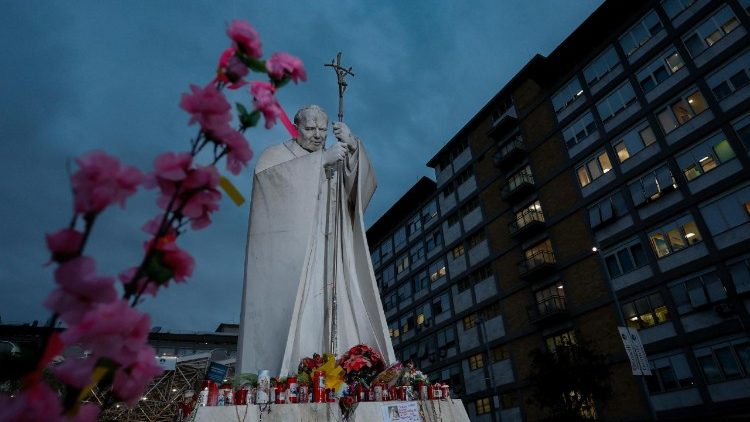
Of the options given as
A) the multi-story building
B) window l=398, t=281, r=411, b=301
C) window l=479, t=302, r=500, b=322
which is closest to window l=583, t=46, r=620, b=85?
the multi-story building

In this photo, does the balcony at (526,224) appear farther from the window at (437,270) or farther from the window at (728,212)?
the window at (728,212)

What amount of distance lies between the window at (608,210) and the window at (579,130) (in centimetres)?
441

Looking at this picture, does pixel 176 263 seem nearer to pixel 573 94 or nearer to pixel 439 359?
pixel 573 94

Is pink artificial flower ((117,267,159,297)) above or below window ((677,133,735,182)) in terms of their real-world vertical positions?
Answer: below

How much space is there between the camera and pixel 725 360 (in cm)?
1872

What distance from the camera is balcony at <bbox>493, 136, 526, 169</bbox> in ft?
102

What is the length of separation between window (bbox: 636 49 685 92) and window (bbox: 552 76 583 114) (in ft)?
12.9

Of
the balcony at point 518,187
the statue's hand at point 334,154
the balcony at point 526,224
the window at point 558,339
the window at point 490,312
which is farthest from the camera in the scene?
the window at point 490,312

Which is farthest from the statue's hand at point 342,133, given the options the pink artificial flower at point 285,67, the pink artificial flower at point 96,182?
the pink artificial flower at point 96,182

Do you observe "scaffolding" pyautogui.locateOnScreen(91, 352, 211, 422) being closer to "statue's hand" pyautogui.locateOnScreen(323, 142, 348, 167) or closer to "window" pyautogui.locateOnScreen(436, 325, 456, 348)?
"statue's hand" pyautogui.locateOnScreen(323, 142, 348, 167)

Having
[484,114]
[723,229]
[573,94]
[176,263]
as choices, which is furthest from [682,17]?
[176,263]

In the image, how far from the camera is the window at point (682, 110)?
2175 centimetres

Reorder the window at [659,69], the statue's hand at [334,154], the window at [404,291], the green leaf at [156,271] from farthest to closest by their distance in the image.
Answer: the window at [404,291]
the window at [659,69]
the statue's hand at [334,154]
the green leaf at [156,271]

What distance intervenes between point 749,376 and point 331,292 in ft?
62.2
